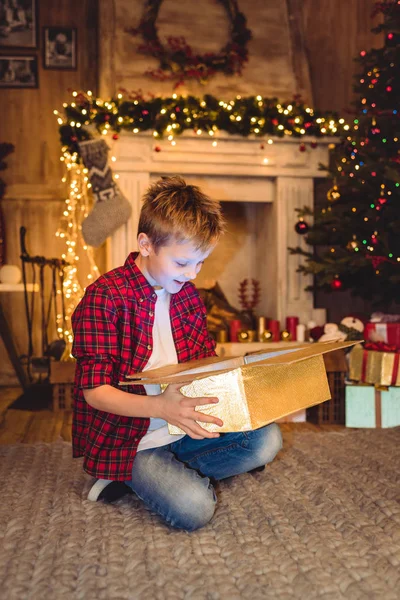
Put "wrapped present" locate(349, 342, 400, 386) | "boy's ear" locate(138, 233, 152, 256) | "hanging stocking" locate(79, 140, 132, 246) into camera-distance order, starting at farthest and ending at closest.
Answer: "hanging stocking" locate(79, 140, 132, 246) < "wrapped present" locate(349, 342, 400, 386) < "boy's ear" locate(138, 233, 152, 256)

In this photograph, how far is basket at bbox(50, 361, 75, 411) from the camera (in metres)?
2.79

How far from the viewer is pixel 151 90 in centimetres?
359

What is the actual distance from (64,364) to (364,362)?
1245 millimetres

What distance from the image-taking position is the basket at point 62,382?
279cm

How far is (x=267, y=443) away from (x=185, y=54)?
2563 millimetres

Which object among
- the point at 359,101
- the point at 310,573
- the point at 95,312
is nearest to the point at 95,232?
the point at 359,101

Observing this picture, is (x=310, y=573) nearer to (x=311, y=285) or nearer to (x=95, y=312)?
(x=95, y=312)

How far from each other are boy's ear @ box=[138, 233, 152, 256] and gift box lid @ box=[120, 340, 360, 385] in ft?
0.95

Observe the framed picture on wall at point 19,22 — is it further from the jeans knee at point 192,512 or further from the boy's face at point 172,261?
the jeans knee at point 192,512

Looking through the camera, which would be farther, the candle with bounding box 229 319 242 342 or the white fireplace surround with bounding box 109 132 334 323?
the white fireplace surround with bounding box 109 132 334 323

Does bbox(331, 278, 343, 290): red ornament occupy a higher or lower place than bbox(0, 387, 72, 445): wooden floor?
higher

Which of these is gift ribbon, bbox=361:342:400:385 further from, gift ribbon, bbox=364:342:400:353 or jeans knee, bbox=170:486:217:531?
jeans knee, bbox=170:486:217:531

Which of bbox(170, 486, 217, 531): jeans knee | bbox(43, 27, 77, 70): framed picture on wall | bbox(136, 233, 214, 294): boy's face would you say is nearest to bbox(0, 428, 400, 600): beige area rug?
bbox(170, 486, 217, 531): jeans knee

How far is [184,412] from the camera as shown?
1316 mm
